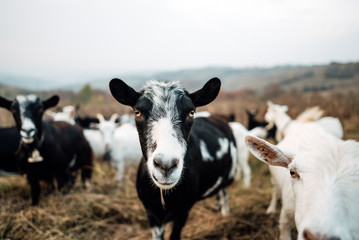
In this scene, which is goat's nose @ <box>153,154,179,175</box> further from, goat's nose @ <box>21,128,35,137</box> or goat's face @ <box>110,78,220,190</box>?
goat's nose @ <box>21,128,35,137</box>

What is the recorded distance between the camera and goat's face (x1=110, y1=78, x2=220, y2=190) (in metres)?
1.86

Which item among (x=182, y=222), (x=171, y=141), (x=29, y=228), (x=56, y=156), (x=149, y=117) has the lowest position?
(x=29, y=228)

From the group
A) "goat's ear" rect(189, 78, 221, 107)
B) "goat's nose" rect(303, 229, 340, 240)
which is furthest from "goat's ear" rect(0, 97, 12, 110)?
"goat's nose" rect(303, 229, 340, 240)

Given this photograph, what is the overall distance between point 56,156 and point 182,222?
A: 133 inches

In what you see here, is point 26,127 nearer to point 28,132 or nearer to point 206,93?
point 28,132

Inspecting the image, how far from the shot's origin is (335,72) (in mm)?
21203

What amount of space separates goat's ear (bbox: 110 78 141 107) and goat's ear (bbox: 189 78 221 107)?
0.69 meters

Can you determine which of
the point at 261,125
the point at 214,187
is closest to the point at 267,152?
the point at 214,187

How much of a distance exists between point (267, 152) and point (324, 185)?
63cm

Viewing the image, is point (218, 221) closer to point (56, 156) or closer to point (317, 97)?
point (56, 156)

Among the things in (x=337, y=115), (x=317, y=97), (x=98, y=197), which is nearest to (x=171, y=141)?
(x=98, y=197)

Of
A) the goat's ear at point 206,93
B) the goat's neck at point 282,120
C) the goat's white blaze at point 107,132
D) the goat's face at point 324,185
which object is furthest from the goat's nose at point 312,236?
the goat's neck at point 282,120

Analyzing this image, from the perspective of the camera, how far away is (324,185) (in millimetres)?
1736

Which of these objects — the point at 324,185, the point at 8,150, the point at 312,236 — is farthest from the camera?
the point at 8,150
